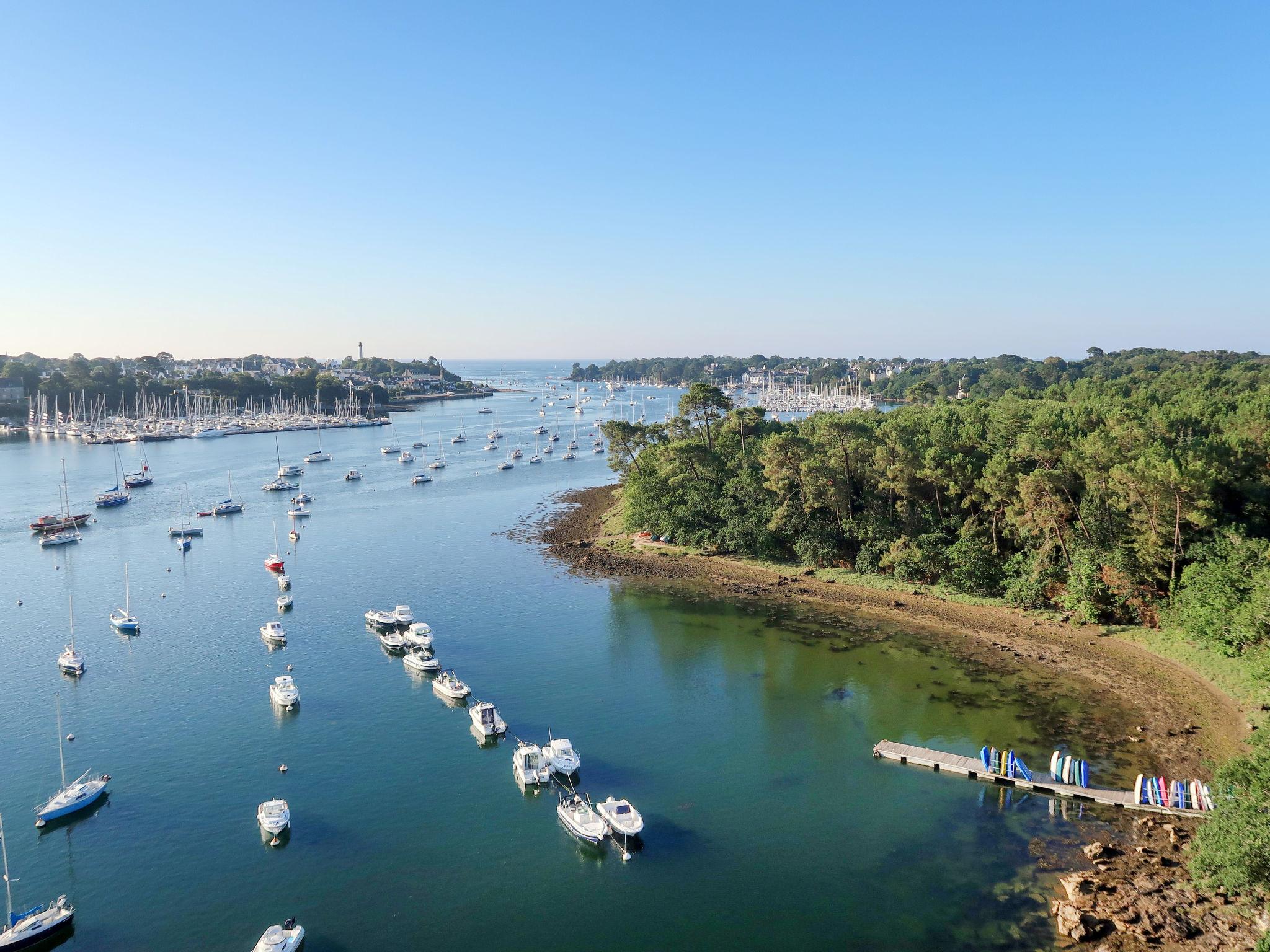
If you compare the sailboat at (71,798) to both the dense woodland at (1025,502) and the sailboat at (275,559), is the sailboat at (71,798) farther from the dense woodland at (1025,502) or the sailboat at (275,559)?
the dense woodland at (1025,502)

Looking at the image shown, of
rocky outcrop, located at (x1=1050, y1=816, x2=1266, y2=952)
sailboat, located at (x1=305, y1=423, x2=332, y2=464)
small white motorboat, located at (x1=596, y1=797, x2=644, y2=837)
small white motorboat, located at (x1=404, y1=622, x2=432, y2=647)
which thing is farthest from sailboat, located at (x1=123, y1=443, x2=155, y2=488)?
rocky outcrop, located at (x1=1050, y1=816, x2=1266, y2=952)

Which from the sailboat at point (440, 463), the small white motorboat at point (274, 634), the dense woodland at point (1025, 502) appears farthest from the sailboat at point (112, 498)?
the dense woodland at point (1025, 502)

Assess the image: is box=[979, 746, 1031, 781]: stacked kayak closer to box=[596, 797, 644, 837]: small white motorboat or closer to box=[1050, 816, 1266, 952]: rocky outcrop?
box=[1050, 816, 1266, 952]: rocky outcrop

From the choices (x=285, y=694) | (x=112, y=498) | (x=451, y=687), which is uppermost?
(x=112, y=498)

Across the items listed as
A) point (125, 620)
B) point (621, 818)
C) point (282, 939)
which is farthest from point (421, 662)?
point (125, 620)

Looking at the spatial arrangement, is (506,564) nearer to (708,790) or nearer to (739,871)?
(708,790)

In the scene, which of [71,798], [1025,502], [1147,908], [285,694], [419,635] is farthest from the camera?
[1025,502]

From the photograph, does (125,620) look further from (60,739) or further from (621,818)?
(621,818)
